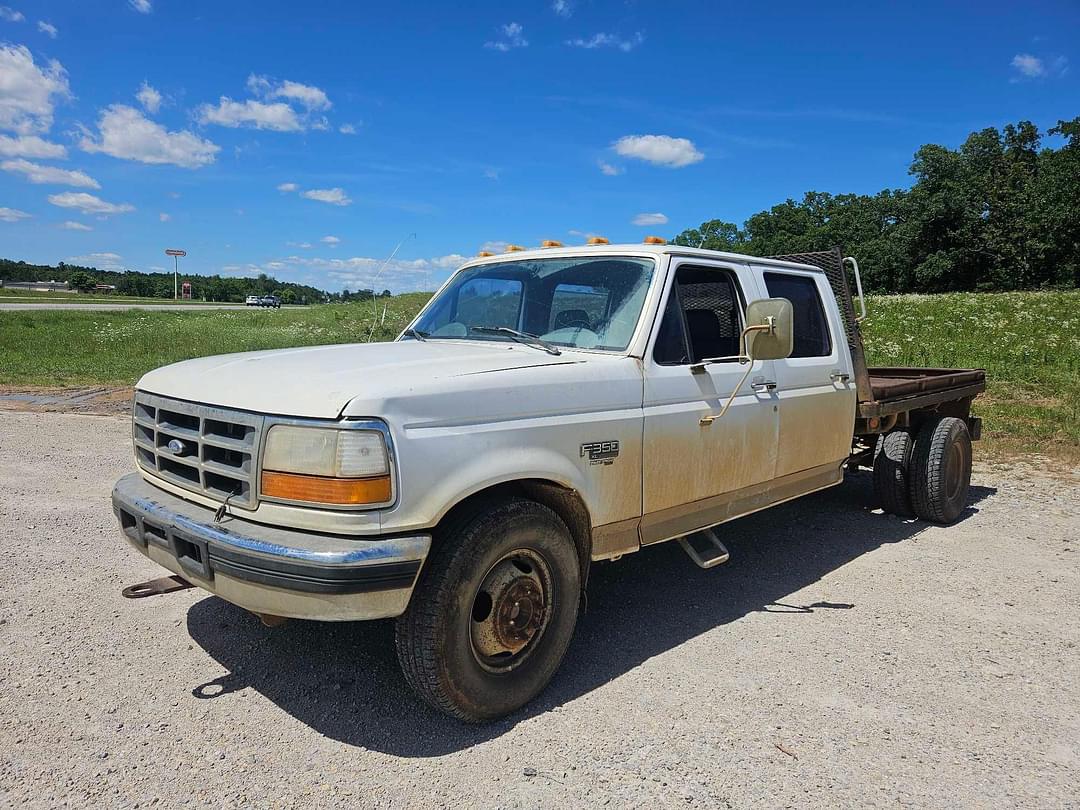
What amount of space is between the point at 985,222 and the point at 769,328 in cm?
6442

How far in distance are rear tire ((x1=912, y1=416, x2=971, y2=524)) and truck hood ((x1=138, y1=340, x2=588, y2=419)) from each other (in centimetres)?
407

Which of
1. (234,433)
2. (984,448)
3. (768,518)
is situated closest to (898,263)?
(984,448)

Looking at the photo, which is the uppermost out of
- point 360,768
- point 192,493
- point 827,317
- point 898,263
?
point 898,263

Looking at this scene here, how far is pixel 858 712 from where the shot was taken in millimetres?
3279

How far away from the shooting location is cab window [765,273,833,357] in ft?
16.1

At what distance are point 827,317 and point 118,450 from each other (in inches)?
301

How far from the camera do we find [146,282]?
109m

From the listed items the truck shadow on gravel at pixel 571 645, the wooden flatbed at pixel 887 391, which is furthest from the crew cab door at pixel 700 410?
the wooden flatbed at pixel 887 391

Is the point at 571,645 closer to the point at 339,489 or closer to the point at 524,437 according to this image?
the point at 524,437

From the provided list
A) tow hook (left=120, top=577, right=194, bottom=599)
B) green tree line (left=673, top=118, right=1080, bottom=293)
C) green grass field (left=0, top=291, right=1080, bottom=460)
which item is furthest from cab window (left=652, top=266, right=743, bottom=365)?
green tree line (left=673, top=118, right=1080, bottom=293)

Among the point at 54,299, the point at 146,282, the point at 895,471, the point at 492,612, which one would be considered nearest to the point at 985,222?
the point at 895,471

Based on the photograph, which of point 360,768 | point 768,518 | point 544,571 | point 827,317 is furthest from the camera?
point 768,518

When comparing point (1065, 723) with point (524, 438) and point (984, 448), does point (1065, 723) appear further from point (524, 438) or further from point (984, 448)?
point (984, 448)

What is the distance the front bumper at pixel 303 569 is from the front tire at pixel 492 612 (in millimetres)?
158
